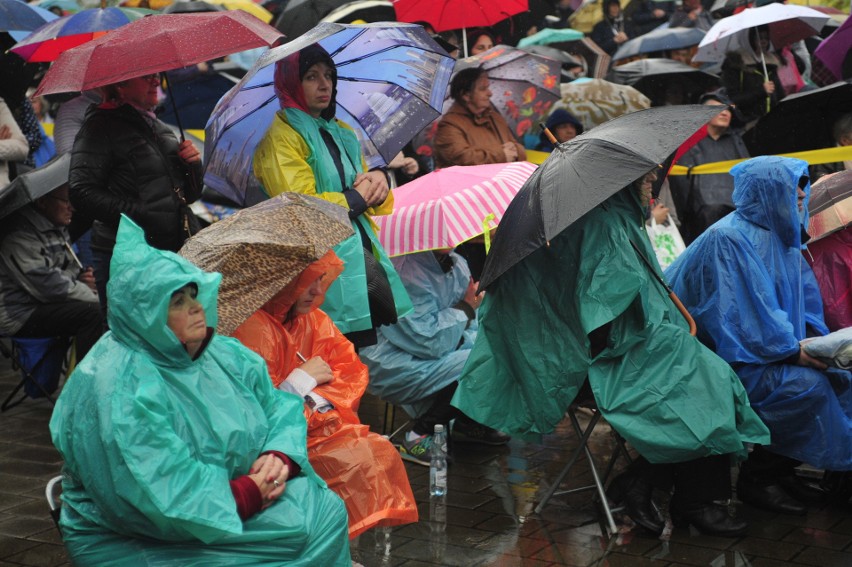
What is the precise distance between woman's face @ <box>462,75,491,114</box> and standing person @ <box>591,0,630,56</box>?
18.0 ft

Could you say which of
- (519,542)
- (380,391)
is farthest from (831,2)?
(519,542)

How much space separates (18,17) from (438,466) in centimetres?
485

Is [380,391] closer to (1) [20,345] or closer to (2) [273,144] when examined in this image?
(2) [273,144]

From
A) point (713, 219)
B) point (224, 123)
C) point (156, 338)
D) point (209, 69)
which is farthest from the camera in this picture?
point (209, 69)

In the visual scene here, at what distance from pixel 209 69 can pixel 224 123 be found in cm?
489

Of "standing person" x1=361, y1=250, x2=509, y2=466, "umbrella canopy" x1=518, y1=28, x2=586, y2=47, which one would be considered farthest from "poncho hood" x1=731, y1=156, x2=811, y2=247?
"umbrella canopy" x1=518, y1=28, x2=586, y2=47

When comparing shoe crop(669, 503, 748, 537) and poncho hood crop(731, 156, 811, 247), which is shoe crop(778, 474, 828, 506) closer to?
shoe crop(669, 503, 748, 537)

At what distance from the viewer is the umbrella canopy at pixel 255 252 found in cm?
425

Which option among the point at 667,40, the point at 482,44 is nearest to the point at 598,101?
the point at 482,44

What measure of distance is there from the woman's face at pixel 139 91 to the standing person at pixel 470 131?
2.79m

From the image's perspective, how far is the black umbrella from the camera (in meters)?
8.01

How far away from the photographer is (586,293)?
16.9 feet

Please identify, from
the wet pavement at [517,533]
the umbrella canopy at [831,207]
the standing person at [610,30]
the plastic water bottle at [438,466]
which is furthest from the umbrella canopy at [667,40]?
the plastic water bottle at [438,466]

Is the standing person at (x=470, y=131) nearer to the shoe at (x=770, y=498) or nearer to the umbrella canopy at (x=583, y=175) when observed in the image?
the umbrella canopy at (x=583, y=175)
